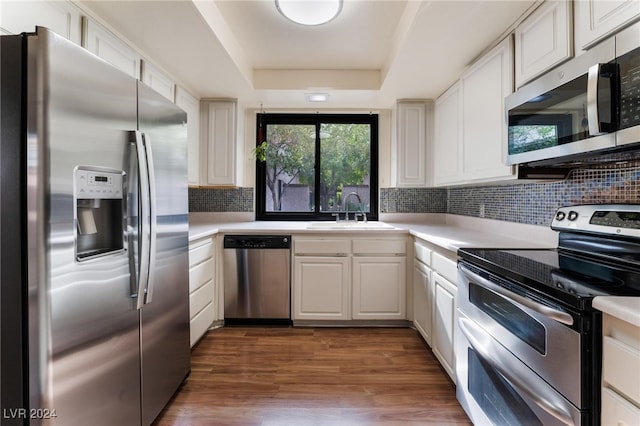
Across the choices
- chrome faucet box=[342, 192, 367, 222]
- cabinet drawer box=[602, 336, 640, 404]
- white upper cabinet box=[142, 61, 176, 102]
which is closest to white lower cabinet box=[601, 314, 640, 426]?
cabinet drawer box=[602, 336, 640, 404]

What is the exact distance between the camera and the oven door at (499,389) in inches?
37.4

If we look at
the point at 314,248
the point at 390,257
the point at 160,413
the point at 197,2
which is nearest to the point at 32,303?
the point at 160,413

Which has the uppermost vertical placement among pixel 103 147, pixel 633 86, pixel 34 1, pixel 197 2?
pixel 197 2

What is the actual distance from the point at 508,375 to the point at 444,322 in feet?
2.63

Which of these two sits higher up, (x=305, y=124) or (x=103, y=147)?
(x=305, y=124)

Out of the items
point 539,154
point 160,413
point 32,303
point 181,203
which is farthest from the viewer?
point 181,203

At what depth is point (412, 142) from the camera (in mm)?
3062

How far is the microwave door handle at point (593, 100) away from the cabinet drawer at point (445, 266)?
0.94 meters

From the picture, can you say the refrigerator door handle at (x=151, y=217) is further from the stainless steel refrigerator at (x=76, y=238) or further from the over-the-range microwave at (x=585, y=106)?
the over-the-range microwave at (x=585, y=106)

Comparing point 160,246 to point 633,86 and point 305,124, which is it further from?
point 305,124

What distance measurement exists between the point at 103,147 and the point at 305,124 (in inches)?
100

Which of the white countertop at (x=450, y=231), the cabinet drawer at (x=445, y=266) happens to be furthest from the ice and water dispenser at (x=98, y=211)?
the cabinet drawer at (x=445, y=266)

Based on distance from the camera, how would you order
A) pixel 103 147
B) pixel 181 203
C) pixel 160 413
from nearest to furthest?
pixel 103 147
pixel 160 413
pixel 181 203

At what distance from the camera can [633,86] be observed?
0.96 meters
